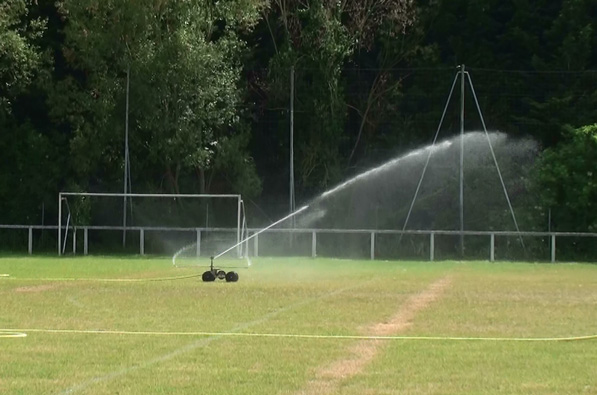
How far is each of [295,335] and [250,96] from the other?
107 ft

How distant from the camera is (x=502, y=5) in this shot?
4944cm

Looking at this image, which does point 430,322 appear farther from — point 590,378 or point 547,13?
point 547,13

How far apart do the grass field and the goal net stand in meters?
13.7

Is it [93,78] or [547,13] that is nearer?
[93,78]

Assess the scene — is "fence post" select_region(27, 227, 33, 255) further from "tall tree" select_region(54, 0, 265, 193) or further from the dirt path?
the dirt path

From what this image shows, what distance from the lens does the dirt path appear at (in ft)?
33.5

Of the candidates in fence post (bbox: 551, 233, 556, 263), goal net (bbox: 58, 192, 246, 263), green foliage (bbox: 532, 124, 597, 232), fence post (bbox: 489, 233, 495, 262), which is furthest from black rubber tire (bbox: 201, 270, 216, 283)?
green foliage (bbox: 532, 124, 597, 232)

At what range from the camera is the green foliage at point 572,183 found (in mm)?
40406

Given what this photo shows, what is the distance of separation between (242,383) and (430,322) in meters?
6.38

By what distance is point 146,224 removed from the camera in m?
42.2

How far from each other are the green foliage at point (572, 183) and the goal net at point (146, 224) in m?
11.0

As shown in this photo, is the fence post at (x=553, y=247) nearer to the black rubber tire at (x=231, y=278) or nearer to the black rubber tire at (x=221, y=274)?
the black rubber tire at (x=221, y=274)

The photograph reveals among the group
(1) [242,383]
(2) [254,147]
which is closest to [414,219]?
(2) [254,147]

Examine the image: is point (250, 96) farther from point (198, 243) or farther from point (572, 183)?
point (572, 183)
